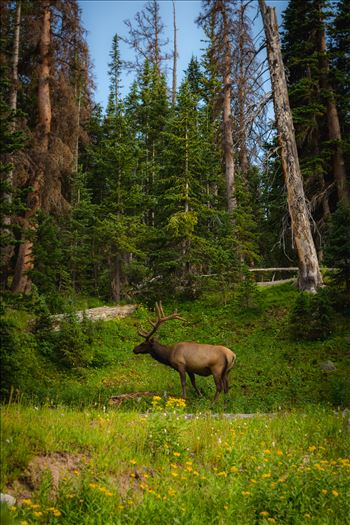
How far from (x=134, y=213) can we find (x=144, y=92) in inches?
532

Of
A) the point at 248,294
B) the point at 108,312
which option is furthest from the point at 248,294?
the point at 108,312

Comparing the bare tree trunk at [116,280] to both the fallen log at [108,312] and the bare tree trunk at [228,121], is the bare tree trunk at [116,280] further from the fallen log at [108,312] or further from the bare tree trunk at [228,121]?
the bare tree trunk at [228,121]

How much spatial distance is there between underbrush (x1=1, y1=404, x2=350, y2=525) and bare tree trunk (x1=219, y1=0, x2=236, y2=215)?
17.5m

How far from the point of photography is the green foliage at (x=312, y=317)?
1471 centimetres

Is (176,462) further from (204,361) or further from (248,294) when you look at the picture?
(248,294)

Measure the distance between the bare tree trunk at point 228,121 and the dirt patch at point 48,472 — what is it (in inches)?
743

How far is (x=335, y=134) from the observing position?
74.6 feet

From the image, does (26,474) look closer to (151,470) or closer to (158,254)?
(151,470)

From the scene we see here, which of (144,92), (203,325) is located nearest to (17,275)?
(203,325)

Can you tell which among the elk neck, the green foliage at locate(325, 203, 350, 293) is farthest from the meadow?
the green foliage at locate(325, 203, 350, 293)

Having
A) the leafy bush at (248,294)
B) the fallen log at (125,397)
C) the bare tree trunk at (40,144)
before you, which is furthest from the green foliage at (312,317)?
the bare tree trunk at (40,144)

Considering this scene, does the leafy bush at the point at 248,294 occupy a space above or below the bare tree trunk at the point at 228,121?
below

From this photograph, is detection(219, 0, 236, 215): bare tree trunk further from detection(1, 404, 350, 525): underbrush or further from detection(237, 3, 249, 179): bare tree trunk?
detection(1, 404, 350, 525): underbrush

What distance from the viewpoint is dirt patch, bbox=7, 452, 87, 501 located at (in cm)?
447
